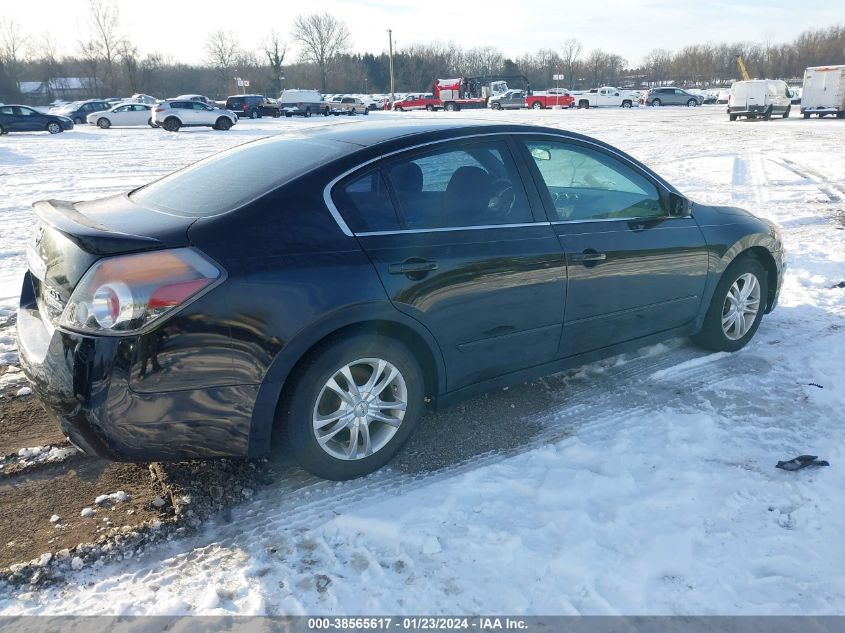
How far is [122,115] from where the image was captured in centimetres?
3650

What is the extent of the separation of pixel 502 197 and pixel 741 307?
233 centimetres

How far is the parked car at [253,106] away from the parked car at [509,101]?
1804 cm

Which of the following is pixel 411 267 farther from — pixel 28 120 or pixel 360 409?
pixel 28 120

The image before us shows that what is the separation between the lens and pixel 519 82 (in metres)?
64.9

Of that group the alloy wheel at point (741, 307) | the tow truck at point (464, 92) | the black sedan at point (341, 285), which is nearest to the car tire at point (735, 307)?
the alloy wheel at point (741, 307)

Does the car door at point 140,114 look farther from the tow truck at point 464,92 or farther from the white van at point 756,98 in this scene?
the white van at point 756,98

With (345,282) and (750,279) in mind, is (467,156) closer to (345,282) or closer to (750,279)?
(345,282)

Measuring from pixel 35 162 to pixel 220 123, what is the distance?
15946mm

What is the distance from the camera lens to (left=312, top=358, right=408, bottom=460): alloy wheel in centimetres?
313

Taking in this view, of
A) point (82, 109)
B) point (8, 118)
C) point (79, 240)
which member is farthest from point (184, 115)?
point (79, 240)

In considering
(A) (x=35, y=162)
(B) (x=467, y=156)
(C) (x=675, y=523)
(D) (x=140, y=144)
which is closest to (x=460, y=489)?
(C) (x=675, y=523)

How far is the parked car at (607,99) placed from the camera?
5494 cm

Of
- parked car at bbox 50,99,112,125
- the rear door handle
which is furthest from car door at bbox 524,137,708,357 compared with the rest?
parked car at bbox 50,99,112,125

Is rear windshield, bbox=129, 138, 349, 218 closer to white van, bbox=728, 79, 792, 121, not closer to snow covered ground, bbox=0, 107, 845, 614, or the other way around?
snow covered ground, bbox=0, 107, 845, 614
